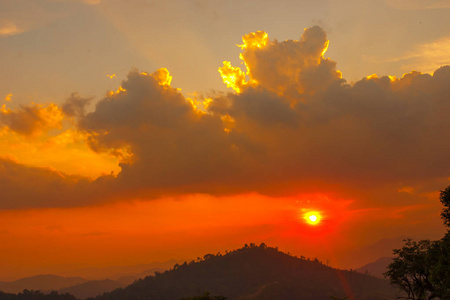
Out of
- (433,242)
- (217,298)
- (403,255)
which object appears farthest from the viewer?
(217,298)

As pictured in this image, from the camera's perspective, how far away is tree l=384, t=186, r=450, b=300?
58.7m

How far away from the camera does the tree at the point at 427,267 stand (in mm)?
58716

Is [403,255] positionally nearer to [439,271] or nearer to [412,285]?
[412,285]

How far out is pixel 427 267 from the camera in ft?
233

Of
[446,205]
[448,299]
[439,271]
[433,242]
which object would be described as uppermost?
[446,205]

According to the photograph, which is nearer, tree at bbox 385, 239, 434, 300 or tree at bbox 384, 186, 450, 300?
tree at bbox 384, 186, 450, 300

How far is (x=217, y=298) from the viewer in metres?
104

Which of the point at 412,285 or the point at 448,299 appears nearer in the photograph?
the point at 448,299

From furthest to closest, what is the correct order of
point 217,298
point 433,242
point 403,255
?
point 217,298, point 403,255, point 433,242

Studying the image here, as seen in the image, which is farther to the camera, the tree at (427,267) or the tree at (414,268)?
the tree at (414,268)

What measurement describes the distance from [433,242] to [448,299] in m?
9.24

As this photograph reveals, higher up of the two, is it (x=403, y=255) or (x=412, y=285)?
(x=403, y=255)

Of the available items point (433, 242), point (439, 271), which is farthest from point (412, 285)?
point (439, 271)

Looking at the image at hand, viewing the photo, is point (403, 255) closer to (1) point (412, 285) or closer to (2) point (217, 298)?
(1) point (412, 285)
